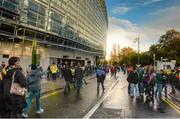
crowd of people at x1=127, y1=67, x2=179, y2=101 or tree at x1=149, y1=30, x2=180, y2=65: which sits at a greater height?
tree at x1=149, y1=30, x2=180, y2=65

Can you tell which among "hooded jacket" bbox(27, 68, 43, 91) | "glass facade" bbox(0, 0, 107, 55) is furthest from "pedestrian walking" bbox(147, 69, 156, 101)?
"glass facade" bbox(0, 0, 107, 55)

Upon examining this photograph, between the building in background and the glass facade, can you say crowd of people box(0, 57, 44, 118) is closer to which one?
the building in background

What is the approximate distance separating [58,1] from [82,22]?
20214 millimetres

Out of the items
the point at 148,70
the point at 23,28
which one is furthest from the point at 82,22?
the point at 148,70

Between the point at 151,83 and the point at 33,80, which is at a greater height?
the point at 33,80

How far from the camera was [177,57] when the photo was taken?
59.6 m

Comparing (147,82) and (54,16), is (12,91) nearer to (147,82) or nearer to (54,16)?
(147,82)

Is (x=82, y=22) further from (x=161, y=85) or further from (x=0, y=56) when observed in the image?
(x=161, y=85)

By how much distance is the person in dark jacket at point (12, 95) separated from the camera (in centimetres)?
444

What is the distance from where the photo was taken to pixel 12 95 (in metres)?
4.47

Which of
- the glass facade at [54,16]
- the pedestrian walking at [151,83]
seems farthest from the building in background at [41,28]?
the pedestrian walking at [151,83]

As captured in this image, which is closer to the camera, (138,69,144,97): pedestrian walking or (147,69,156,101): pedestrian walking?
(147,69,156,101): pedestrian walking

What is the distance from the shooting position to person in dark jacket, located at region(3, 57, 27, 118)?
4441 millimetres

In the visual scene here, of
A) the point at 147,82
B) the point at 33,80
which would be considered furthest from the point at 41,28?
the point at 33,80
